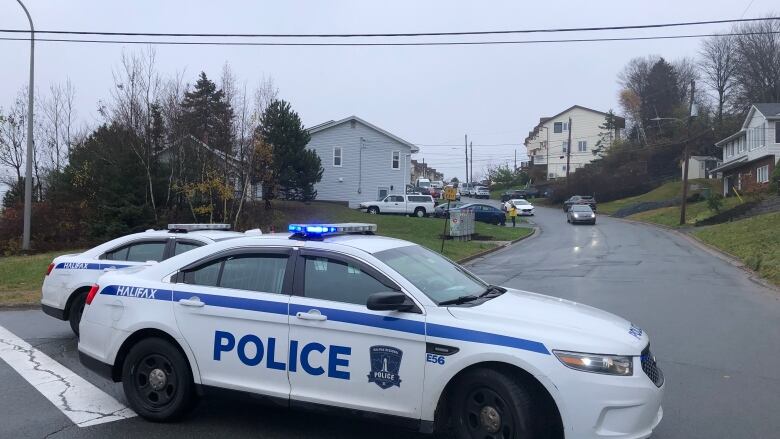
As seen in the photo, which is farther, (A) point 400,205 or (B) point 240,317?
(A) point 400,205

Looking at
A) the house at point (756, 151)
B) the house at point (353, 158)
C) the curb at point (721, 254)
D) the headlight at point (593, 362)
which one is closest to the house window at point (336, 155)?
the house at point (353, 158)

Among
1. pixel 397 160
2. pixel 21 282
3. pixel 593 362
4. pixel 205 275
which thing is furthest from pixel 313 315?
pixel 397 160

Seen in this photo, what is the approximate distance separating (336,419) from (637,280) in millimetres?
12649

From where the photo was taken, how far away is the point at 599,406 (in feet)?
13.9

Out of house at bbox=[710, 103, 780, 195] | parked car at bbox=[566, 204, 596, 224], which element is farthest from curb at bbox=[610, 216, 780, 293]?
house at bbox=[710, 103, 780, 195]

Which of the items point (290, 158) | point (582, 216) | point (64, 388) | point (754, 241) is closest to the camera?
point (64, 388)

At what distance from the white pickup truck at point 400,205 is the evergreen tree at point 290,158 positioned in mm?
4243

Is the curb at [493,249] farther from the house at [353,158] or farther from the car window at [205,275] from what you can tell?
the car window at [205,275]

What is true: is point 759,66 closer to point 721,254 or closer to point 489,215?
point 489,215

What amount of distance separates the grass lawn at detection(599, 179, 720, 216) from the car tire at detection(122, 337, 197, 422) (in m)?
58.7

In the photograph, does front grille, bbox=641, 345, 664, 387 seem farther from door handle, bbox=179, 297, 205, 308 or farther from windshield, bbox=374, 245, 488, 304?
door handle, bbox=179, 297, 205, 308

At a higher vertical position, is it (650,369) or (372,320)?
(372,320)

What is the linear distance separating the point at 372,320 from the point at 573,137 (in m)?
90.8

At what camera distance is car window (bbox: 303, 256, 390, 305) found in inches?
197
